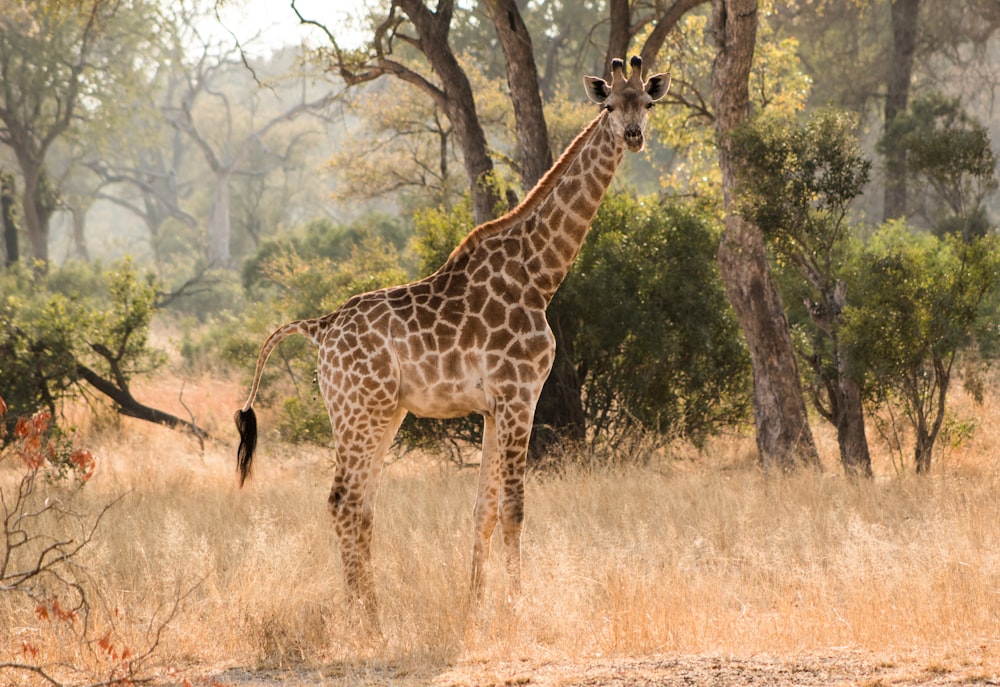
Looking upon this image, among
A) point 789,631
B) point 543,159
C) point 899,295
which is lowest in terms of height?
point 789,631

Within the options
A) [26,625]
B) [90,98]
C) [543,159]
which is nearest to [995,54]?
[90,98]

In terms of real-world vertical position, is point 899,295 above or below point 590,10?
below

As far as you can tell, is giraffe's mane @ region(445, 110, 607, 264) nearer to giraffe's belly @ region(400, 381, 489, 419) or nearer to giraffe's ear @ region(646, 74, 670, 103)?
giraffe's ear @ region(646, 74, 670, 103)

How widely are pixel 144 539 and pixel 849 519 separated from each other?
Result: 16.8ft

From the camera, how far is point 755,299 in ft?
34.0

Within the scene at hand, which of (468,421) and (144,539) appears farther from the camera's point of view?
(468,421)

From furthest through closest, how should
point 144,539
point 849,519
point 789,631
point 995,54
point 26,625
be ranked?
1. point 995,54
2. point 144,539
3. point 849,519
4. point 26,625
5. point 789,631

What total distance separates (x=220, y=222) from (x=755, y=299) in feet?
115

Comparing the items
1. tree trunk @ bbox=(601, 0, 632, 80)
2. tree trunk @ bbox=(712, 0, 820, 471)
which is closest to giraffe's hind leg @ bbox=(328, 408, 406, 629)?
tree trunk @ bbox=(712, 0, 820, 471)

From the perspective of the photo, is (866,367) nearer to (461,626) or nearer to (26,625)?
(461,626)

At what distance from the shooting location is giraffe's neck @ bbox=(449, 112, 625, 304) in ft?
22.1

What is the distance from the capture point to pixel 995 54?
48.4 metres

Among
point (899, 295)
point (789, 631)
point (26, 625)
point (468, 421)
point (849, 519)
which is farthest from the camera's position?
point (468, 421)

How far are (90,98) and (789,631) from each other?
2961 centimetres
